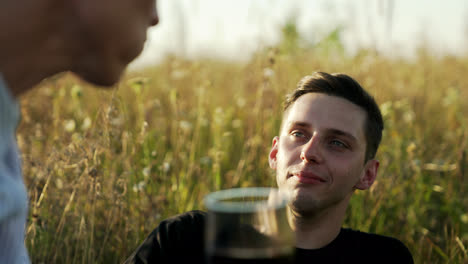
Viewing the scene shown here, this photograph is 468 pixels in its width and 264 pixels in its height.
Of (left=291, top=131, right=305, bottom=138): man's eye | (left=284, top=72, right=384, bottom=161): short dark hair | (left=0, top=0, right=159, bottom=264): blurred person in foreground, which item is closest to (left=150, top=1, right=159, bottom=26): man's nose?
(left=0, top=0, right=159, bottom=264): blurred person in foreground

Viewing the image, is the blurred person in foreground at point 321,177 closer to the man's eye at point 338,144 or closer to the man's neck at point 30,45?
the man's eye at point 338,144

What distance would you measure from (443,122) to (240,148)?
2.10 meters

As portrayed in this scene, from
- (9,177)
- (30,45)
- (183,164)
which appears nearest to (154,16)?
(30,45)

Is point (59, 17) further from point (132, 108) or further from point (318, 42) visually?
point (318, 42)

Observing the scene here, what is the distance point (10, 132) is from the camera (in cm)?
90

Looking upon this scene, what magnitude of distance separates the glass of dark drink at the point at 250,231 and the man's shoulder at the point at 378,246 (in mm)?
1331

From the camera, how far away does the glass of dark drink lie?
82 cm

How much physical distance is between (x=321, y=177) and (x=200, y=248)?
535mm

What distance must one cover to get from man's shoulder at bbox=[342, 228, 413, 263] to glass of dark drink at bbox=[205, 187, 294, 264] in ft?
4.37

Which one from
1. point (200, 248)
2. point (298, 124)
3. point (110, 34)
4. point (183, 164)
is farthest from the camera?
point (183, 164)

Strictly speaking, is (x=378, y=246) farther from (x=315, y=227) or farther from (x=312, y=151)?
(x=312, y=151)

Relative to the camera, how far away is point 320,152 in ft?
6.34

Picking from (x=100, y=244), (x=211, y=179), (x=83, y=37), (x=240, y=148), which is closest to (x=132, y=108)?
(x=240, y=148)

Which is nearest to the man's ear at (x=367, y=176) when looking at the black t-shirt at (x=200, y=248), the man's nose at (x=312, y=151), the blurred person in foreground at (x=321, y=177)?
the blurred person in foreground at (x=321, y=177)
